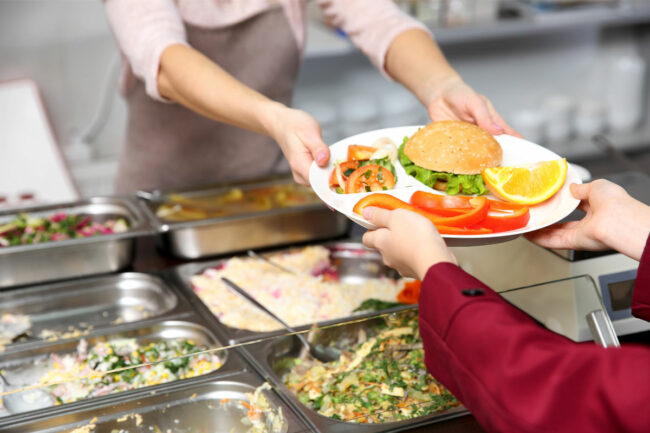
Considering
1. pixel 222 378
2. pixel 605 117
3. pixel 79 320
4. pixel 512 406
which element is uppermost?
pixel 512 406

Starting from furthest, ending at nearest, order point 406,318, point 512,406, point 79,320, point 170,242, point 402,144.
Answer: point 170,242
point 79,320
point 402,144
point 406,318
point 512,406

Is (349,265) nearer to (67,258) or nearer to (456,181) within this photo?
(456,181)

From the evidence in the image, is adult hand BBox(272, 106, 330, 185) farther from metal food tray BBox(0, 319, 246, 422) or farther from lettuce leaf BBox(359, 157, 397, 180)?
metal food tray BBox(0, 319, 246, 422)

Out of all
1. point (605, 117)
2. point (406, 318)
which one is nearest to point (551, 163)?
point (406, 318)

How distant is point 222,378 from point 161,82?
792 mm

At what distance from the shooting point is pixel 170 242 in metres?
1.91

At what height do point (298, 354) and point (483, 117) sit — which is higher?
point (483, 117)

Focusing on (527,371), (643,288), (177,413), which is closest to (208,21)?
(177,413)

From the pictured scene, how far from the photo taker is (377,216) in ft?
3.92

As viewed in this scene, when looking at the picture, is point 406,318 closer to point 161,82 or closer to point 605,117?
point 161,82

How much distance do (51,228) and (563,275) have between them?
1.26m

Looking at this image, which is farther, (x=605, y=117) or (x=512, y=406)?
(x=605, y=117)

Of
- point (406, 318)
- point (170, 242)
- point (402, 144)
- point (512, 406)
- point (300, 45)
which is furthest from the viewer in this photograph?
point (300, 45)

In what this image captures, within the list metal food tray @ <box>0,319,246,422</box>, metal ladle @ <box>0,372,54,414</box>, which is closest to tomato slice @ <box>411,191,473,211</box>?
metal food tray @ <box>0,319,246,422</box>
